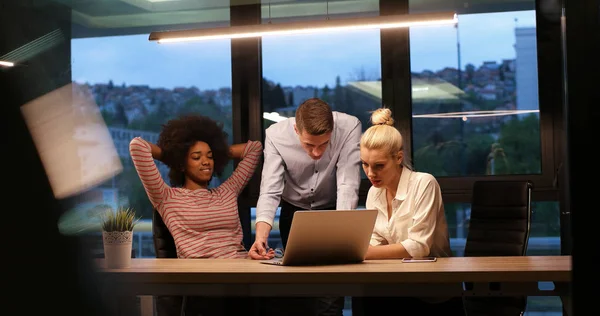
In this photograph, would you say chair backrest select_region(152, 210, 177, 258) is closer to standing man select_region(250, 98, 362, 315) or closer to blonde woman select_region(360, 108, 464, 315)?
standing man select_region(250, 98, 362, 315)

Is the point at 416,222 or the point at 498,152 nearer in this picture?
the point at 416,222

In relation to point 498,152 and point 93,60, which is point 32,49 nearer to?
point 93,60

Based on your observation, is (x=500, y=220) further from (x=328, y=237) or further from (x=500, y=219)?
(x=328, y=237)

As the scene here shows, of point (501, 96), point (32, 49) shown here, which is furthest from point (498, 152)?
point (32, 49)

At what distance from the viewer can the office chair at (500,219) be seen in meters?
2.53

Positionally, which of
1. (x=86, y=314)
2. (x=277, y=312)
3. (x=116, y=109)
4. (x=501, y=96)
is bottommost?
(x=277, y=312)

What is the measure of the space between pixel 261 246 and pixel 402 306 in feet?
2.41

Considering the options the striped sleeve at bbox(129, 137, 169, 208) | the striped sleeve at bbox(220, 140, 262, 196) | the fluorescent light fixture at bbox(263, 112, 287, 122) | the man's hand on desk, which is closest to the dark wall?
the man's hand on desk

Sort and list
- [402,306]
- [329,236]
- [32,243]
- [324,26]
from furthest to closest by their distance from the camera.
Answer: [324,26]
[329,236]
[402,306]
[32,243]

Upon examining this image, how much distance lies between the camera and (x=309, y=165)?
2877 mm

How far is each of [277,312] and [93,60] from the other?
4.12 feet

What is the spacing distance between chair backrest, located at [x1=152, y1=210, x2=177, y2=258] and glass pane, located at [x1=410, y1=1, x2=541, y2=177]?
1372 mm

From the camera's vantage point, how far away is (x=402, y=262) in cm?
197

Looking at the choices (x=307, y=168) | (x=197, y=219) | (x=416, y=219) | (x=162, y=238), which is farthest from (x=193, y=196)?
(x=416, y=219)
